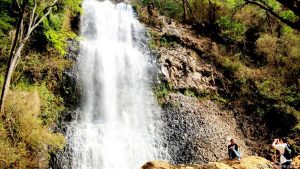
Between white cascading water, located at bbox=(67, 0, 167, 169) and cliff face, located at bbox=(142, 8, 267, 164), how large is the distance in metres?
0.96

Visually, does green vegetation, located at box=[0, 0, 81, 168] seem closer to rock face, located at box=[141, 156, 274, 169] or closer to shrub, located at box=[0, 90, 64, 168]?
shrub, located at box=[0, 90, 64, 168]

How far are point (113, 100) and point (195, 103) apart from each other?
4.98m

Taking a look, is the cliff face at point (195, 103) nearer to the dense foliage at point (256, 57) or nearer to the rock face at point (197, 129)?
the rock face at point (197, 129)

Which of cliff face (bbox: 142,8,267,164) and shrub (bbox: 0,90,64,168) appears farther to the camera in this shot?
cliff face (bbox: 142,8,267,164)

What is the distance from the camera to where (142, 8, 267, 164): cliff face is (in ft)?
60.4

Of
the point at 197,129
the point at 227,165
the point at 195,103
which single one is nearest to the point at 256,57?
the point at 195,103

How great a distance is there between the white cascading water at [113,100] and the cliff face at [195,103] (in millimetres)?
958

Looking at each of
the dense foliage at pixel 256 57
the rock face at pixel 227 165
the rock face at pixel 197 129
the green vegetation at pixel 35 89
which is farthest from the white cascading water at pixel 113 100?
the rock face at pixel 227 165

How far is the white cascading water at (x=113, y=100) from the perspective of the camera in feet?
52.5

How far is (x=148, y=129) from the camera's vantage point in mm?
18297

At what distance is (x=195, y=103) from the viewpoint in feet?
68.4

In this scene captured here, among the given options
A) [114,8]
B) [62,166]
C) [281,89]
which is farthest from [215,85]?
[62,166]

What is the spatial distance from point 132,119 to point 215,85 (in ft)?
22.3

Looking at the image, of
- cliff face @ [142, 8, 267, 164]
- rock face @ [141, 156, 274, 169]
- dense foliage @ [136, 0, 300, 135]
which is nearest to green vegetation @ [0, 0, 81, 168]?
rock face @ [141, 156, 274, 169]
